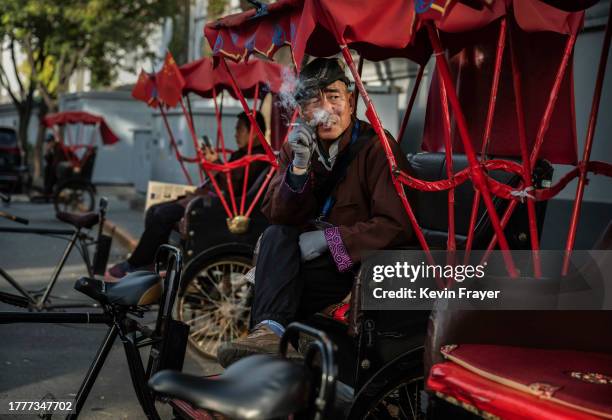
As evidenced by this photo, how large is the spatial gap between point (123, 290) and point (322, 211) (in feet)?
3.98

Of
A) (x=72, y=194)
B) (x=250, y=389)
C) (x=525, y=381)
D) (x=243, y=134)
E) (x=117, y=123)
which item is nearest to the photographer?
(x=250, y=389)

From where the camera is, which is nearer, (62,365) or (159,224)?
(62,365)

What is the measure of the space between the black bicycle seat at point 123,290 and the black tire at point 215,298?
2573 millimetres

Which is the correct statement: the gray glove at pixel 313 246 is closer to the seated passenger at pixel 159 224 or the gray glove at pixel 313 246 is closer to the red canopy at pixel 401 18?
the red canopy at pixel 401 18

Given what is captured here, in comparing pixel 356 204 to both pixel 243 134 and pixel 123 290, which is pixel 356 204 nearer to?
pixel 123 290

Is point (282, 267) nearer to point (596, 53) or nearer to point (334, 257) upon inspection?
point (334, 257)

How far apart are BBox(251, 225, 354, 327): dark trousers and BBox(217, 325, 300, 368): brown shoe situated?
0.51 feet

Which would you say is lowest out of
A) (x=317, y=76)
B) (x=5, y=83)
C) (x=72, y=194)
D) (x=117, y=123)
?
(x=72, y=194)

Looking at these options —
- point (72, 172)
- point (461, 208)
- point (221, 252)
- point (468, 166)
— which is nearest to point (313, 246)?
point (468, 166)

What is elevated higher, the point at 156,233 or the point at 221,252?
the point at 221,252

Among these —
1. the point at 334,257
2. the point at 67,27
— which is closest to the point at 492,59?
the point at 334,257

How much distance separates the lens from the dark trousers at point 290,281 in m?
3.85

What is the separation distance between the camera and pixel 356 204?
4125 mm

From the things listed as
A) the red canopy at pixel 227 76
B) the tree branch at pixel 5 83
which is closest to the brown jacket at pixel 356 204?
the red canopy at pixel 227 76
